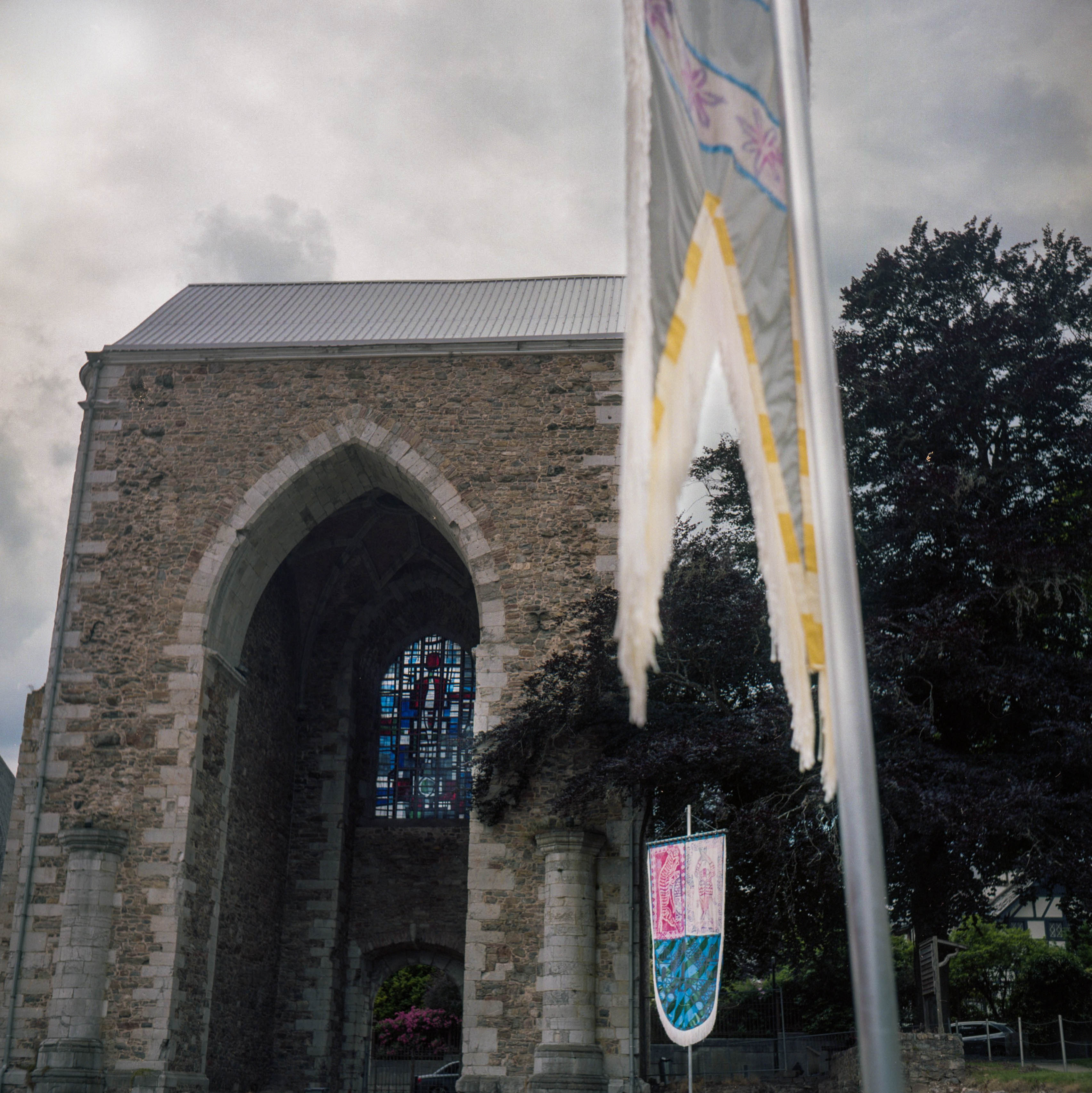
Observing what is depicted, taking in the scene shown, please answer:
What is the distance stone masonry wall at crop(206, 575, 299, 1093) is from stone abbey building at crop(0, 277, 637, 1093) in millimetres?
57

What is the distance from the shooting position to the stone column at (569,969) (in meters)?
12.1

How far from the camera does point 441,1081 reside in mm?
20453

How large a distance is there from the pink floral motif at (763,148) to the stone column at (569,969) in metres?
9.59

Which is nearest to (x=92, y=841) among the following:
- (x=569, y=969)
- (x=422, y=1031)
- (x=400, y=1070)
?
(x=569, y=969)

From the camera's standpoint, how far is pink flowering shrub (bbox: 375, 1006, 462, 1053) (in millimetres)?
23844

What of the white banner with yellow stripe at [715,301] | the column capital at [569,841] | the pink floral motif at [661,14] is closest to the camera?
the white banner with yellow stripe at [715,301]

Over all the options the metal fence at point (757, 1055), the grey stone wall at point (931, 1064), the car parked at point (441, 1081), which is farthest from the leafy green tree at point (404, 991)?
the grey stone wall at point (931, 1064)

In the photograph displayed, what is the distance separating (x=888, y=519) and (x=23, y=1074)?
10997 millimetres

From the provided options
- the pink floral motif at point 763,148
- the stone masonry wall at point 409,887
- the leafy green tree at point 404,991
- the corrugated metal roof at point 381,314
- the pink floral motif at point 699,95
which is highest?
the corrugated metal roof at point 381,314

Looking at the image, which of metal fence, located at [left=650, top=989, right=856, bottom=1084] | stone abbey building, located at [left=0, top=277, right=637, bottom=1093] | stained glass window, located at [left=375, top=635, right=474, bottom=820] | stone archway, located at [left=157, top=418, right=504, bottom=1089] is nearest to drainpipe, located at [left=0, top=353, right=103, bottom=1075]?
stone abbey building, located at [left=0, top=277, right=637, bottom=1093]

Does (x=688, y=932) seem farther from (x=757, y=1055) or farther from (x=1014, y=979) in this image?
(x=1014, y=979)

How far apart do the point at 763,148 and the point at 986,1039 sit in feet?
42.8

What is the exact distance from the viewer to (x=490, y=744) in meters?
13.4

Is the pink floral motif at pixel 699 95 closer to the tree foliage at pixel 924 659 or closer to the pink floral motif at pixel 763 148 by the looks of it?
the pink floral motif at pixel 763 148
